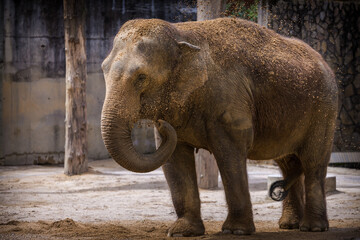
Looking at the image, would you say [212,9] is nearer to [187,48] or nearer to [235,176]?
[187,48]

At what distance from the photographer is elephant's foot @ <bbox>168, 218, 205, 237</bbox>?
504 cm

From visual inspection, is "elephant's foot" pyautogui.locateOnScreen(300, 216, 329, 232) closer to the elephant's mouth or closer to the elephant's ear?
the elephant's ear

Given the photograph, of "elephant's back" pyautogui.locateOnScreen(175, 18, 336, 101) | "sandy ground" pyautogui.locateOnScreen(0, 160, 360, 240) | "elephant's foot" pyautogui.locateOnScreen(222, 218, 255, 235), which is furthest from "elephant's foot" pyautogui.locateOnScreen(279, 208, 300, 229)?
"elephant's back" pyautogui.locateOnScreen(175, 18, 336, 101)

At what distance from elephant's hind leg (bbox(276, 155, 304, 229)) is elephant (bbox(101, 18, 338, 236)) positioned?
3 cm

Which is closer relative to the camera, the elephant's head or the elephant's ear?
the elephant's head

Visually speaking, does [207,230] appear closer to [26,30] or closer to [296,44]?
[296,44]

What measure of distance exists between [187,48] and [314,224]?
2.05 meters

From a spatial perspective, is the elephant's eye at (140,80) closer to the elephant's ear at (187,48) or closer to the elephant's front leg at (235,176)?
the elephant's ear at (187,48)

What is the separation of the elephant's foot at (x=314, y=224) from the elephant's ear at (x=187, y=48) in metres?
1.95

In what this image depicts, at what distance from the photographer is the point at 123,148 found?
4.40 meters

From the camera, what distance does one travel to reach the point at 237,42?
5133 millimetres

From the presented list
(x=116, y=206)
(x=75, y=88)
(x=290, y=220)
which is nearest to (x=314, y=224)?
(x=290, y=220)

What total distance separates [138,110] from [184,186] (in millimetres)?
936

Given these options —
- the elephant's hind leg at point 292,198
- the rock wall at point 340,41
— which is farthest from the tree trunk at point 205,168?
the rock wall at point 340,41
